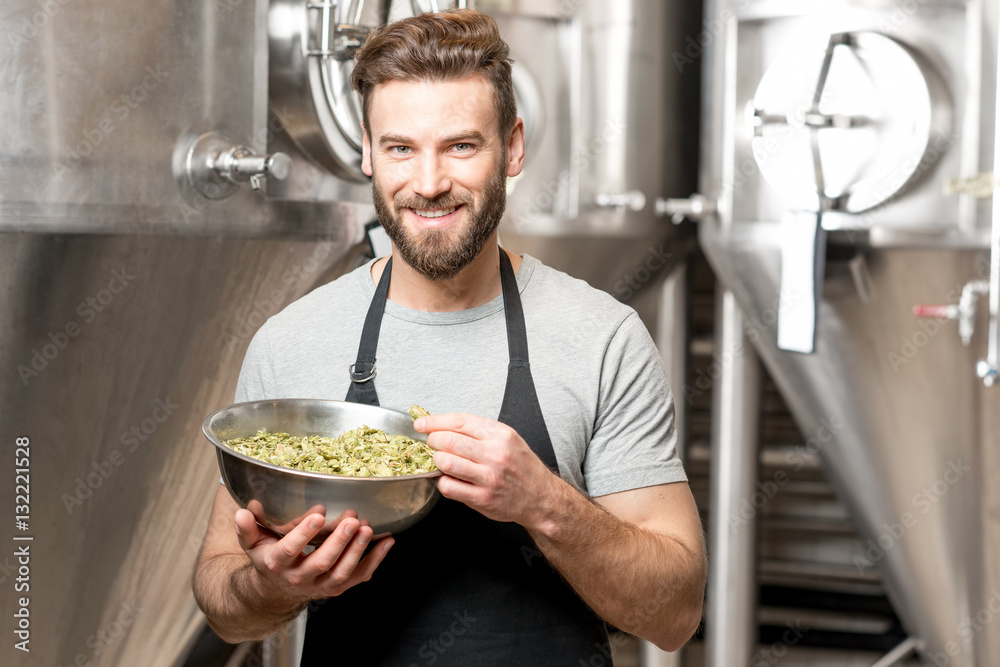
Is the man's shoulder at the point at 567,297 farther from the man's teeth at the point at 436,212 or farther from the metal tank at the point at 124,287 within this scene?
the metal tank at the point at 124,287

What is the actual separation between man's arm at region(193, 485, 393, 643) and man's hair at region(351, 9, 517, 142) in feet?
1.81

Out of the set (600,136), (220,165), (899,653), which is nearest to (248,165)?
(220,165)

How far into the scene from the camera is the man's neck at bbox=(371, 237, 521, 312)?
4.18ft

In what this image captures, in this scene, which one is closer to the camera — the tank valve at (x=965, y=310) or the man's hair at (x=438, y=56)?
the man's hair at (x=438, y=56)

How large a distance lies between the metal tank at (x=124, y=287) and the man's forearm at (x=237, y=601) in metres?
0.30

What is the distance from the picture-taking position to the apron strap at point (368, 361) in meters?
1.24

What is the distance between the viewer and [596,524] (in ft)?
3.55

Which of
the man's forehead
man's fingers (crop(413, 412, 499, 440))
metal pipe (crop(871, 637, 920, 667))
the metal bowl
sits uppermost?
the man's forehead

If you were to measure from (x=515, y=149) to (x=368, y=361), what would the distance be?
1.18 ft

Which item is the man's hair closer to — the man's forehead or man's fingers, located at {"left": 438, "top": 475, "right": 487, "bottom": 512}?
the man's forehead

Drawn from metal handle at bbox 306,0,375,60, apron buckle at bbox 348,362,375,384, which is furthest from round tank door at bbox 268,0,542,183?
apron buckle at bbox 348,362,375,384

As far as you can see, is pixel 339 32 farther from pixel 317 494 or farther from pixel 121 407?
pixel 317 494

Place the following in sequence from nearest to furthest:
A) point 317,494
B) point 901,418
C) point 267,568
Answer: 1. point 317,494
2. point 267,568
3. point 901,418

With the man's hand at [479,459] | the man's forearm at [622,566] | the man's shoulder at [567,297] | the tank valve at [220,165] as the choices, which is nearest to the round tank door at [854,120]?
the man's shoulder at [567,297]
